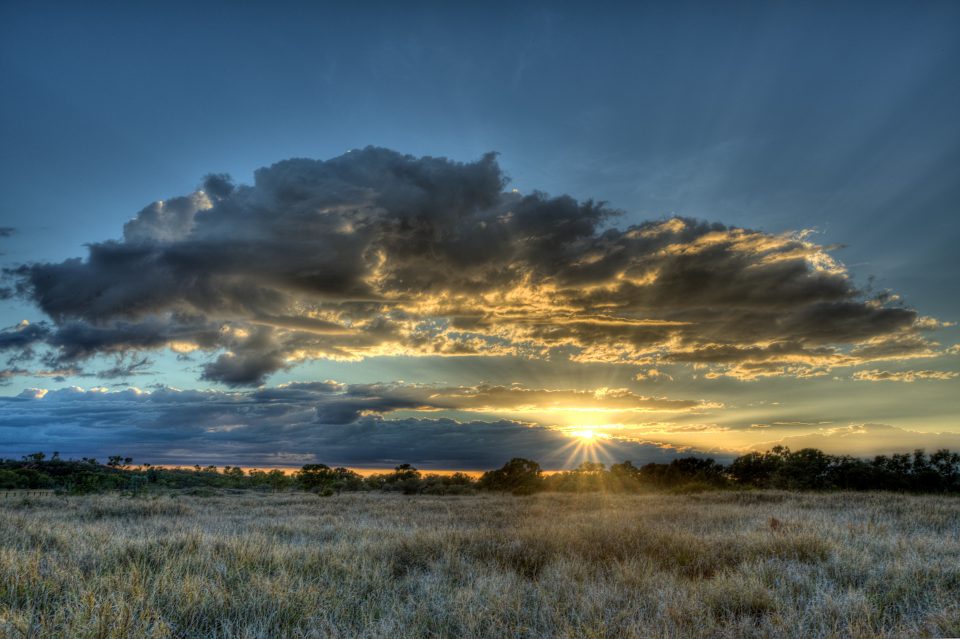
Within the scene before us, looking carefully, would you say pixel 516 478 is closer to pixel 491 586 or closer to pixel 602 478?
pixel 602 478

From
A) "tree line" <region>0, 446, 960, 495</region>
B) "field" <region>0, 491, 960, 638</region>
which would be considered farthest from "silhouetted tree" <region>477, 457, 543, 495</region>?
"field" <region>0, 491, 960, 638</region>

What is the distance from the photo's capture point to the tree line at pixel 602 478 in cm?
3747

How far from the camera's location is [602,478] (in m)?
55.2

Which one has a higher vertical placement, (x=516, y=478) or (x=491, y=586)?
(x=491, y=586)

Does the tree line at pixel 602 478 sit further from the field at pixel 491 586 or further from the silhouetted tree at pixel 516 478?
the field at pixel 491 586

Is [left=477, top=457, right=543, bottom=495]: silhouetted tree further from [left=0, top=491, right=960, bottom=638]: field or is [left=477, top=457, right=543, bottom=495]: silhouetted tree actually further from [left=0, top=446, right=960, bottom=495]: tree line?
[left=0, top=491, right=960, bottom=638]: field

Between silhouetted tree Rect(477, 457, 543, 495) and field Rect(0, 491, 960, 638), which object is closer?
field Rect(0, 491, 960, 638)

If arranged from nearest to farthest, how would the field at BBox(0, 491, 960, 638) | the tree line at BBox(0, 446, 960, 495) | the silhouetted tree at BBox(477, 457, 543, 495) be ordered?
the field at BBox(0, 491, 960, 638), the tree line at BBox(0, 446, 960, 495), the silhouetted tree at BBox(477, 457, 543, 495)

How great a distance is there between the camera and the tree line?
123 feet

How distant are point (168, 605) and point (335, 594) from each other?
195cm

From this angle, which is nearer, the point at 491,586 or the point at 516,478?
the point at 491,586

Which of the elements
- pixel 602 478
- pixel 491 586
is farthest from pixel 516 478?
pixel 491 586

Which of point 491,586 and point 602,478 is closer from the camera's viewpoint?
point 491,586

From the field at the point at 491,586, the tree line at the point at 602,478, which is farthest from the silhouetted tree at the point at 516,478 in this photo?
the field at the point at 491,586
